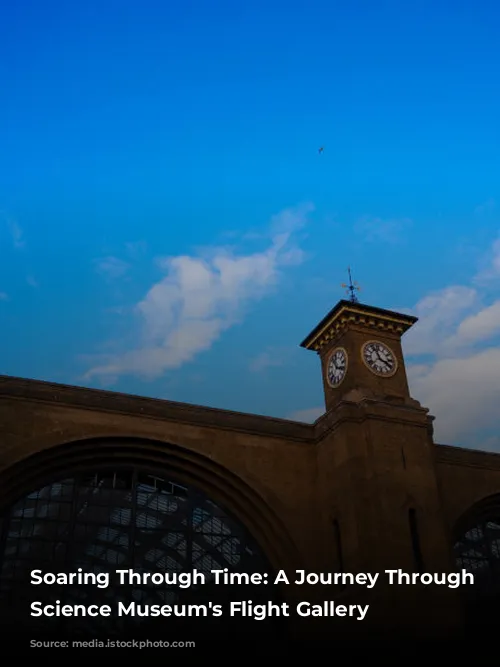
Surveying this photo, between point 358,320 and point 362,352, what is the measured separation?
1260 mm

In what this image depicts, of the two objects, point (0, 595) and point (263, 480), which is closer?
point (0, 595)

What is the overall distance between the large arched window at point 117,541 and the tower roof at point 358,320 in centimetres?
807

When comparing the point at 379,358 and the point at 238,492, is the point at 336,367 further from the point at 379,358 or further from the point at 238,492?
the point at 238,492

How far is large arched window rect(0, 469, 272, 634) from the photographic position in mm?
19812

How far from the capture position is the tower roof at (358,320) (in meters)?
25.7

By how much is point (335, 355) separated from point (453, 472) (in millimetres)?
6250

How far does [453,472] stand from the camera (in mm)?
26359

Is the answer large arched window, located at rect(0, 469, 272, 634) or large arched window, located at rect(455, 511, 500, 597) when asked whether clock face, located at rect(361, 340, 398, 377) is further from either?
large arched window, located at rect(0, 469, 272, 634)

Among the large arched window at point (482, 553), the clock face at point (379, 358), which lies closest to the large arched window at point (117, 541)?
the clock face at point (379, 358)

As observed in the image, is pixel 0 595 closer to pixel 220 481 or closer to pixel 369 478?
pixel 220 481

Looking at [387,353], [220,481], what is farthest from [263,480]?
[387,353]

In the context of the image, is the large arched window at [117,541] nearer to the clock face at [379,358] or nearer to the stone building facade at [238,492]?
the stone building facade at [238,492]

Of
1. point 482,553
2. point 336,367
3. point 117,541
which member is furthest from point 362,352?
point 117,541

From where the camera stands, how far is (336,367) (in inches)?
1029
